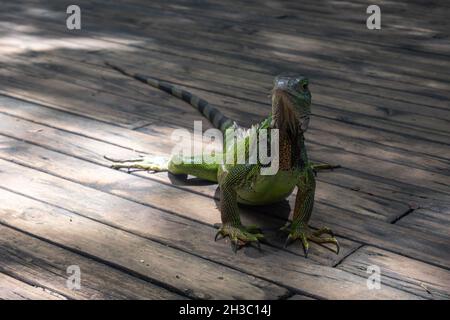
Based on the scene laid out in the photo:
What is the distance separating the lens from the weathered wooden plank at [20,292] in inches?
94.3

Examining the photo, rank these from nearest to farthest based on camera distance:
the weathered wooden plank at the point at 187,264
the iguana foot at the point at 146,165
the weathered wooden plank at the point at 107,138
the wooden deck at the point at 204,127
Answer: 1. the weathered wooden plank at the point at 187,264
2. the wooden deck at the point at 204,127
3. the weathered wooden plank at the point at 107,138
4. the iguana foot at the point at 146,165

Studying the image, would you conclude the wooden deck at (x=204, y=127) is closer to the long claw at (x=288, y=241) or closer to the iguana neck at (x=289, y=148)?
the long claw at (x=288, y=241)

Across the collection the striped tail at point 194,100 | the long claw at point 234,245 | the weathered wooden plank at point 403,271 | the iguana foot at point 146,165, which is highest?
the striped tail at point 194,100

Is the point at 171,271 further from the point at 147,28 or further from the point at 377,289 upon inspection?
the point at 147,28

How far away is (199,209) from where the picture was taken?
316 centimetres

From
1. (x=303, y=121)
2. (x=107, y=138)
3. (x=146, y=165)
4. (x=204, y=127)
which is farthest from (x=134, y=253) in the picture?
(x=204, y=127)

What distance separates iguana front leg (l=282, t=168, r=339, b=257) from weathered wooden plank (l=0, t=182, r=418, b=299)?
0.38 ft

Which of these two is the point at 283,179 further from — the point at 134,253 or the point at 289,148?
the point at 134,253

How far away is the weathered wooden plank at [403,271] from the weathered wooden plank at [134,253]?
1.18 feet

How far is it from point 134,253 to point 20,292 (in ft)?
1.50

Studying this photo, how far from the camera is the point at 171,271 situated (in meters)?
2.60

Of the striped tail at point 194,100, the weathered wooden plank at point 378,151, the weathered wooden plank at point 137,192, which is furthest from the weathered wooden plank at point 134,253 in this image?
the weathered wooden plank at point 378,151

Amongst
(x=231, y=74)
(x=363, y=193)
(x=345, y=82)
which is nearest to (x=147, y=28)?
(x=231, y=74)

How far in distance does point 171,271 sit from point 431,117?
2.40 metres
